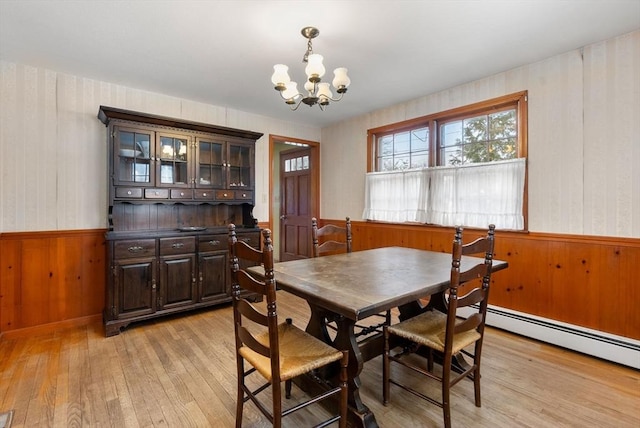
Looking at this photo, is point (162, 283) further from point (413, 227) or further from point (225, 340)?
point (413, 227)

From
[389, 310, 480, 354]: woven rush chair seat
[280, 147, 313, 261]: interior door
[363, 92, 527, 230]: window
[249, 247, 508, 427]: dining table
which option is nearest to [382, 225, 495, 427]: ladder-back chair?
[389, 310, 480, 354]: woven rush chair seat

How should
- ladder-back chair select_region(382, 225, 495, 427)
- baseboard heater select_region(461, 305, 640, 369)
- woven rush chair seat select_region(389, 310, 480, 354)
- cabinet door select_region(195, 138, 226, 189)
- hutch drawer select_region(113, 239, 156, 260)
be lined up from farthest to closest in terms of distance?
cabinet door select_region(195, 138, 226, 189)
hutch drawer select_region(113, 239, 156, 260)
baseboard heater select_region(461, 305, 640, 369)
woven rush chair seat select_region(389, 310, 480, 354)
ladder-back chair select_region(382, 225, 495, 427)

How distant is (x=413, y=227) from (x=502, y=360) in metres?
1.74

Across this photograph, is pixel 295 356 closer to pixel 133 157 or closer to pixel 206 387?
pixel 206 387

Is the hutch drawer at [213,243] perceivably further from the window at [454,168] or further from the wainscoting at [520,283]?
the window at [454,168]

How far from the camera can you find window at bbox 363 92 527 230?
2.98 metres

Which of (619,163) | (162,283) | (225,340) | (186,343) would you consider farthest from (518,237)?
(162,283)

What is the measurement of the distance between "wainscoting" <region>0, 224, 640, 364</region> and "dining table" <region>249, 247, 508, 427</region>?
3.53 feet

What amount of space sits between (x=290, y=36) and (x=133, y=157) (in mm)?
2046

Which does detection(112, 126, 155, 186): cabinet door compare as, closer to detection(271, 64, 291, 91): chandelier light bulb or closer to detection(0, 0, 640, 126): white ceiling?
detection(0, 0, 640, 126): white ceiling

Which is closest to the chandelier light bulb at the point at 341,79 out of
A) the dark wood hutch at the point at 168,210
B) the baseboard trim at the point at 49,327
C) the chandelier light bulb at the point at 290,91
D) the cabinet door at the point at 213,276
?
the chandelier light bulb at the point at 290,91

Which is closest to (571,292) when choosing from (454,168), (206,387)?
(454,168)

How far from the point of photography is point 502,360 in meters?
2.41

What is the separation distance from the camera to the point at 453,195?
341cm
